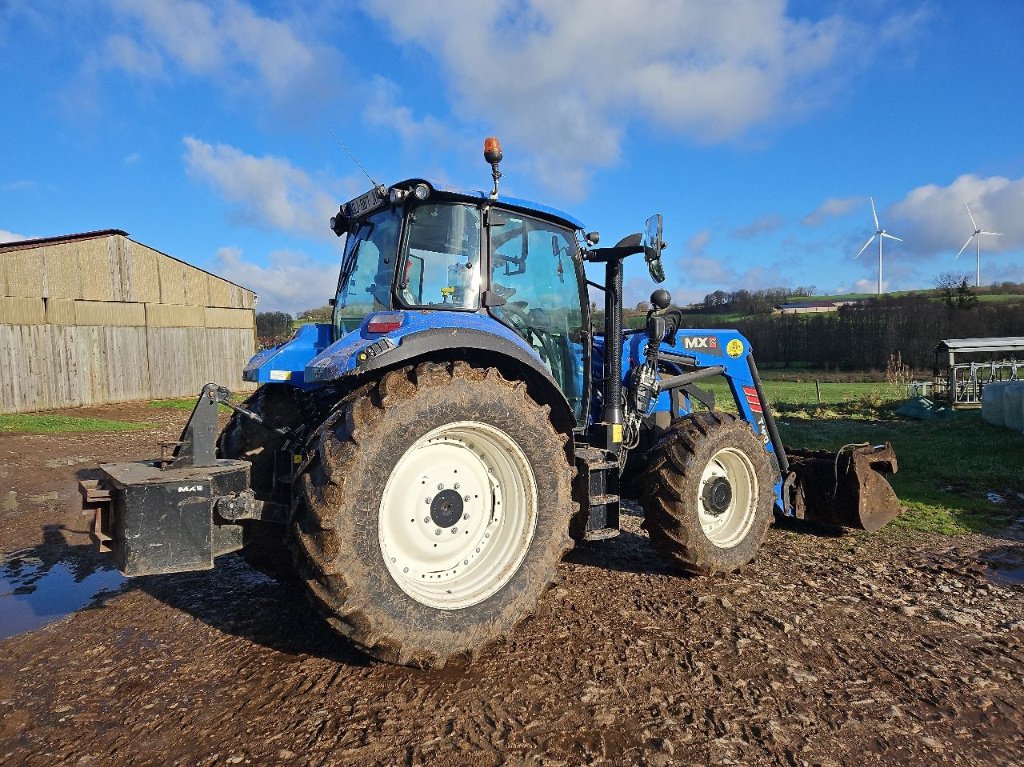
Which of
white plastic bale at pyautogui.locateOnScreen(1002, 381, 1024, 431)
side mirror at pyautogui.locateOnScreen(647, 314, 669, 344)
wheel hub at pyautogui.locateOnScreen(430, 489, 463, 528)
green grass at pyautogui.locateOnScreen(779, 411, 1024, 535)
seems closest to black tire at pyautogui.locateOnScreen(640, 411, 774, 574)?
side mirror at pyautogui.locateOnScreen(647, 314, 669, 344)

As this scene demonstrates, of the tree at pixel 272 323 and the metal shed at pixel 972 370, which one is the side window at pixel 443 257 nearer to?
the metal shed at pixel 972 370

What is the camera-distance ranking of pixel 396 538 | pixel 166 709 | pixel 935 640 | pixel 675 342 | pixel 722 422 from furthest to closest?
pixel 675 342
pixel 722 422
pixel 935 640
pixel 396 538
pixel 166 709

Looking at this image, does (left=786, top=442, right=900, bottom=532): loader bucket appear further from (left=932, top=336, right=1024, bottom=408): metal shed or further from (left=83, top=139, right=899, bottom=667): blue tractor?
(left=932, top=336, right=1024, bottom=408): metal shed

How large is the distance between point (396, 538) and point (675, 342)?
10.4 ft

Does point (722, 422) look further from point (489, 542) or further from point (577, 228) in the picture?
point (489, 542)

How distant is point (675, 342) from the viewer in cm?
571

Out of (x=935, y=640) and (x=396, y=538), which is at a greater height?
(x=396, y=538)

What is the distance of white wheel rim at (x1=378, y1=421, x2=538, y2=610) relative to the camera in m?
3.54

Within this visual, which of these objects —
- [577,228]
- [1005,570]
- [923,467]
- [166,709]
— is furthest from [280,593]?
[923,467]

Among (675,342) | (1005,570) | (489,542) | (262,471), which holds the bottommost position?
(1005,570)

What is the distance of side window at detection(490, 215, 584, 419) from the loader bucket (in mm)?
2569

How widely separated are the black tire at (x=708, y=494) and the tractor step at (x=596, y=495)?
34cm

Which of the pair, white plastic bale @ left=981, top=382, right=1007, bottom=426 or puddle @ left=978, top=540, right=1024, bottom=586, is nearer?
puddle @ left=978, top=540, right=1024, bottom=586

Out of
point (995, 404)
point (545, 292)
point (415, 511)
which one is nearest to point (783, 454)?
point (545, 292)
